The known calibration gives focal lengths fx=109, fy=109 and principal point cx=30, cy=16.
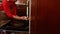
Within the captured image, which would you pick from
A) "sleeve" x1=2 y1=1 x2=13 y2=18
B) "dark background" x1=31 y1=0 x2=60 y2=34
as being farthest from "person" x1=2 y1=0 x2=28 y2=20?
"dark background" x1=31 y1=0 x2=60 y2=34

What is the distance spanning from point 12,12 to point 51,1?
52cm

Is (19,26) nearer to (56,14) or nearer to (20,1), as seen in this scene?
(20,1)

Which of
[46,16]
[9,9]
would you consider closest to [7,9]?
[9,9]

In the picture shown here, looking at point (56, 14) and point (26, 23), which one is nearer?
point (56, 14)

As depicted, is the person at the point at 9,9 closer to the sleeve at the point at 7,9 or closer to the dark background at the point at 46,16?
the sleeve at the point at 7,9

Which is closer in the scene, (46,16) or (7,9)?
(46,16)

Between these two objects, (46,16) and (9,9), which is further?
(9,9)

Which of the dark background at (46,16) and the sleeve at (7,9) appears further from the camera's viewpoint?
the sleeve at (7,9)

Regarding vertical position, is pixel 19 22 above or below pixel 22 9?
below

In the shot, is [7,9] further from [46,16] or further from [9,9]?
[46,16]

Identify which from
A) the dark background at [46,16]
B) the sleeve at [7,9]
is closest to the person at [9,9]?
the sleeve at [7,9]

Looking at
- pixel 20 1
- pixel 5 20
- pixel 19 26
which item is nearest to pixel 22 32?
pixel 19 26

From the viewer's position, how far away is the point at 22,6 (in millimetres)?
1090

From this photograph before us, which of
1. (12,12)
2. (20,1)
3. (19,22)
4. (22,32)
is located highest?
(20,1)
